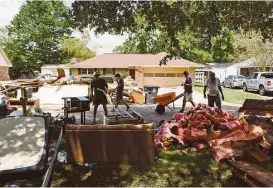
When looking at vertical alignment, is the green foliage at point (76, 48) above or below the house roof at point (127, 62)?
above

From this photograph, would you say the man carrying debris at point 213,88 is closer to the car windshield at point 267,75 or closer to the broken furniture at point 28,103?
the broken furniture at point 28,103

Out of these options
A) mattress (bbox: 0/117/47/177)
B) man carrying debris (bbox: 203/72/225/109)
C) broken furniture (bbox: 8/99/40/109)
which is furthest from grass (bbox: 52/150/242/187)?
broken furniture (bbox: 8/99/40/109)

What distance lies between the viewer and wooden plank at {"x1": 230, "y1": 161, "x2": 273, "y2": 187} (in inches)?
213

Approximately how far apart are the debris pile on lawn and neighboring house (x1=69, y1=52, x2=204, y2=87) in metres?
31.5

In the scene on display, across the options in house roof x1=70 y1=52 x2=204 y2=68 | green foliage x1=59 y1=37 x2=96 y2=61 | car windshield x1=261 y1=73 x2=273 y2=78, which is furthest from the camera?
green foliage x1=59 y1=37 x2=96 y2=61

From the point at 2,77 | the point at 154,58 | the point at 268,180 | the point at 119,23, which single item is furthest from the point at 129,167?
the point at 2,77

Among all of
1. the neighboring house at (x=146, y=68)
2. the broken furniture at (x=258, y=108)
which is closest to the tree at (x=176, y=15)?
the broken furniture at (x=258, y=108)

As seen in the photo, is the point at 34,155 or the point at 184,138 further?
the point at 184,138

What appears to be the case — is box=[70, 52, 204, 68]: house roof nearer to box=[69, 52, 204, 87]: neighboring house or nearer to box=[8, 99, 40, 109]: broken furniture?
box=[69, 52, 204, 87]: neighboring house

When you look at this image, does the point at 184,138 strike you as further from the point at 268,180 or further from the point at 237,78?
the point at 237,78

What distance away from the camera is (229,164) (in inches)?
269

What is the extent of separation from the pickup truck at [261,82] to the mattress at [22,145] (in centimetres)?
2145

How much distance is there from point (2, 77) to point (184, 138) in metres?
41.7

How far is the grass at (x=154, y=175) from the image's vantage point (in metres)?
6.10
